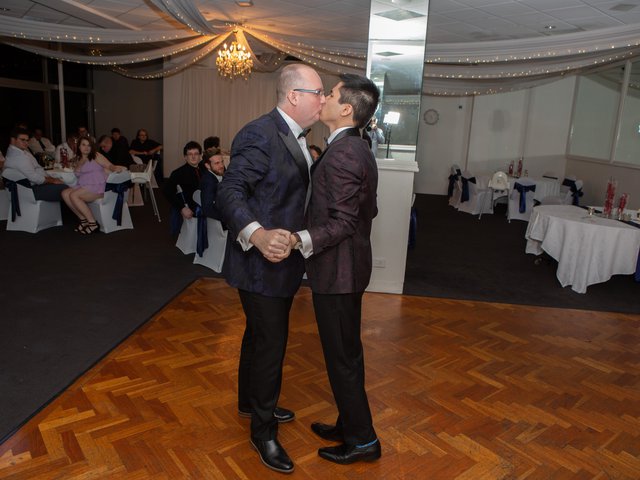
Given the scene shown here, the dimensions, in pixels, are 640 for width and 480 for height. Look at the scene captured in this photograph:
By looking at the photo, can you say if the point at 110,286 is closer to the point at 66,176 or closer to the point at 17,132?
the point at 66,176

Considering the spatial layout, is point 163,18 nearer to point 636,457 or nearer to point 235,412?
point 235,412

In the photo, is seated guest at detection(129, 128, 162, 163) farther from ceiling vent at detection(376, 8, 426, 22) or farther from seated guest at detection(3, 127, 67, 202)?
ceiling vent at detection(376, 8, 426, 22)

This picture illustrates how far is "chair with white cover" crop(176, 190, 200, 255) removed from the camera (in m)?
5.69

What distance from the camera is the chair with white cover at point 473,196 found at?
931 cm

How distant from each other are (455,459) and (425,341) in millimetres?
1371

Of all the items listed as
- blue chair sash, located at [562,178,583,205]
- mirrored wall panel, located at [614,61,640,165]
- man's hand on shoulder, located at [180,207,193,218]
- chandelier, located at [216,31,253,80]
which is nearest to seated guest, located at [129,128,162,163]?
chandelier, located at [216,31,253,80]

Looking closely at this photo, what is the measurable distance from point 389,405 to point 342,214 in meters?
1.35

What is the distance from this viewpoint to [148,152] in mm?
10367

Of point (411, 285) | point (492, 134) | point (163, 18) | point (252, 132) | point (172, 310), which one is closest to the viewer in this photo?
point (252, 132)

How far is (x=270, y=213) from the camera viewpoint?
6.41 feet

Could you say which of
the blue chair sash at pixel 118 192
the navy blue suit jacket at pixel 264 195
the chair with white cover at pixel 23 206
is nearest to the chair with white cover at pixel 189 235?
the blue chair sash at pixel 118 192

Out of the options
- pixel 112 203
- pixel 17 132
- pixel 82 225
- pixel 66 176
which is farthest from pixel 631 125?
pixel 17 132

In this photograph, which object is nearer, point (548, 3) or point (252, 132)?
point (252, 132)

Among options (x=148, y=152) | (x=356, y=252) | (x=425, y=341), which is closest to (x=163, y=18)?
(x=148, y=152)
